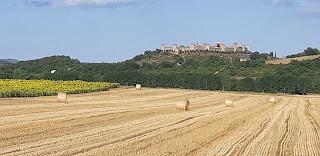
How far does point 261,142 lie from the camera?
15.4 metres

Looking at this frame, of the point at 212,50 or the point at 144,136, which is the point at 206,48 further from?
the point at 144,136

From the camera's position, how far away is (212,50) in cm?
17288

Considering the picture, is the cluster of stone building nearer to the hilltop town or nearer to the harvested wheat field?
the hilltop town

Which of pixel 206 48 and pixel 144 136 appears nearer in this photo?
pixel 144 136

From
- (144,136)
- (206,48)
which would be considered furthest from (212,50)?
(144,136)

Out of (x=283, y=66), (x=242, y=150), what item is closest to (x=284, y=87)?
(x=283, y=66)

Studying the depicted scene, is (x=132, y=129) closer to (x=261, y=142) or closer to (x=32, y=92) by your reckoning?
(x=261, y=142)

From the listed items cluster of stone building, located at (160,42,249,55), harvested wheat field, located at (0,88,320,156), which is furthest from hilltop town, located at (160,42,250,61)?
harvested wheat field, located at (0,88,320,156)

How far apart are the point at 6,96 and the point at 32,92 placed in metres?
4.28

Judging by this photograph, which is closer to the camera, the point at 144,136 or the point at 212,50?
the point at 144,136

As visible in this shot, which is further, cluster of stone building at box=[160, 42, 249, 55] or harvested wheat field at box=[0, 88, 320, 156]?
cluster of stone building at box=[160, 42, 249, 55]

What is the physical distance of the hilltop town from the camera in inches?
6506

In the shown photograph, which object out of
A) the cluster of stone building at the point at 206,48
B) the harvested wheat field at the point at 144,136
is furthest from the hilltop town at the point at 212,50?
the harvested wheat field at the point at 144,136

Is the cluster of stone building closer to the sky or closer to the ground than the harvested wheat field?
closer to the sky
